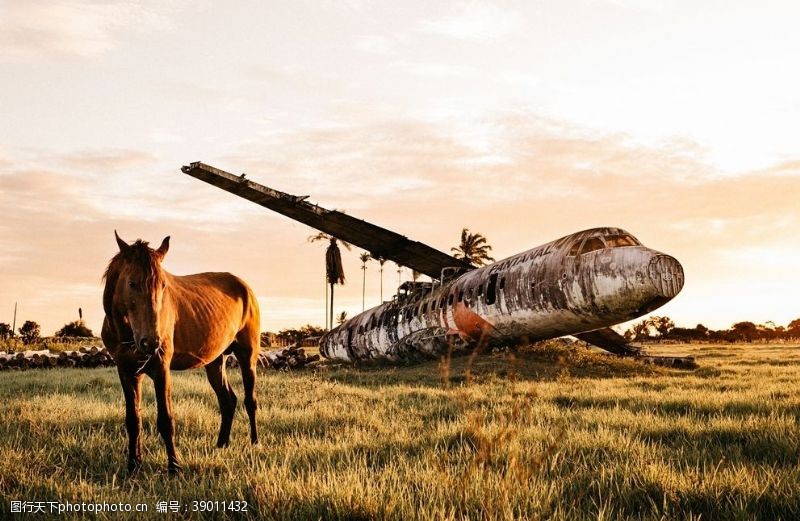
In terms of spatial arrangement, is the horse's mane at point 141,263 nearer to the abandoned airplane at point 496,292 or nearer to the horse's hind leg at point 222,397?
the horse's hind leg at point 222,397

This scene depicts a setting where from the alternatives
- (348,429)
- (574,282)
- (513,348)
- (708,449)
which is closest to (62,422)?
(348,429)

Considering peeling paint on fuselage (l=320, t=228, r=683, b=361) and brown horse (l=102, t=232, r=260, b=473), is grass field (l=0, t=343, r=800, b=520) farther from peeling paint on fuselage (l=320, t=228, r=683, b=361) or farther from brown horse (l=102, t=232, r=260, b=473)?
peeling paint on fuselage (l=320, t=228, r=683, b=361)

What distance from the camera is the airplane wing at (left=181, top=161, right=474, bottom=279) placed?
2323 cm

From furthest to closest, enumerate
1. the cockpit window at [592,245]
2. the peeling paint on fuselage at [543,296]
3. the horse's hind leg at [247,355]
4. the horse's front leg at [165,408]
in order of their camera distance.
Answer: the cockpit window at [592,245]
the peeling paint on fuselage at [543,296]
the horse's hind leg at [247,355]
the horse's front leg at [165,408]

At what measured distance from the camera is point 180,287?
270 inches

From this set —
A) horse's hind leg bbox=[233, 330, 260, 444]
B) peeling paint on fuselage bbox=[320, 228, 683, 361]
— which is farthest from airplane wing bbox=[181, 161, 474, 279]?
horse's hind leg bbox=[233, 330, 260, 444]

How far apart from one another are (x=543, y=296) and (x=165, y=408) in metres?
10.6

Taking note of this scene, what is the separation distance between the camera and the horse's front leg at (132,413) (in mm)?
6016

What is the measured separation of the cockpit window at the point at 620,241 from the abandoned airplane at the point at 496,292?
0.02m

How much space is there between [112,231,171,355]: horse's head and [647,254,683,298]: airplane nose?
33.1 ft

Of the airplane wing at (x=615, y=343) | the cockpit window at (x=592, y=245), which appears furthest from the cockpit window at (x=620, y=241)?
the airplane wing at (x=615, y=343)

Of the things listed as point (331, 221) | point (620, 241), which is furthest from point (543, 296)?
point (331, 221)

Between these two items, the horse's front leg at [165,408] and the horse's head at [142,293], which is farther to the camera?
the horse's front leg at [165,408]

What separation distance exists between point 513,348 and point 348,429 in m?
11.5
